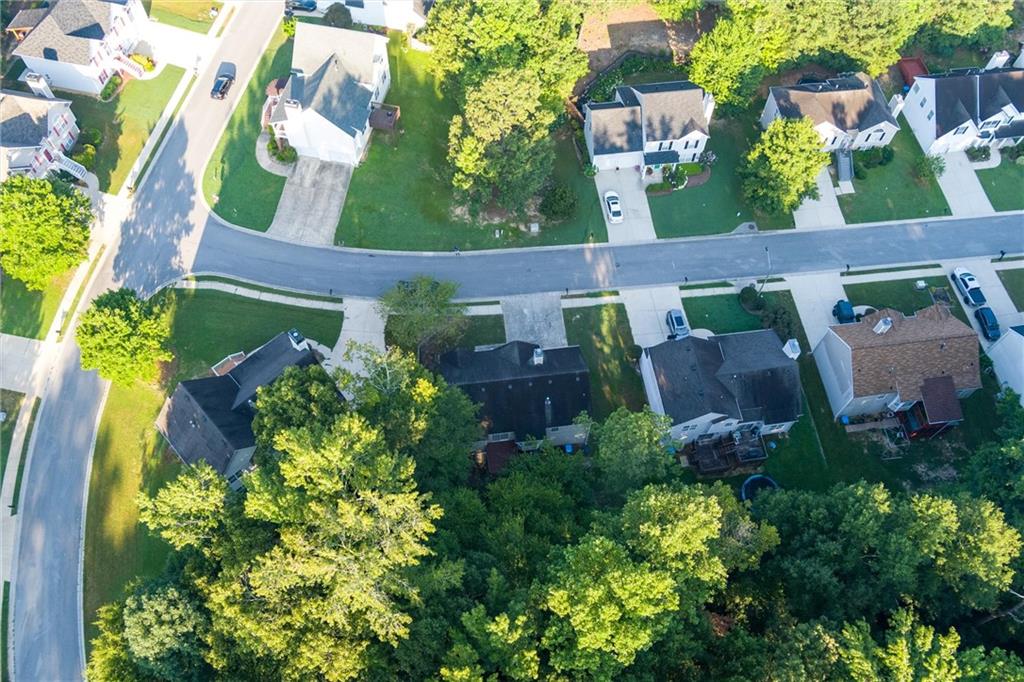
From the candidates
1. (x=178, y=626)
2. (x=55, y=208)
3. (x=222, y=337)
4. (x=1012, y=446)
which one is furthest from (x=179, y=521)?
(x=1012, y=446)

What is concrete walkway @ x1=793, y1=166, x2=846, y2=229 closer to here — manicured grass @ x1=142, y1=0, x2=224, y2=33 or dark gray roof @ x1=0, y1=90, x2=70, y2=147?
manicured grass @ x1=142, y1=0, x2=224, y2=33

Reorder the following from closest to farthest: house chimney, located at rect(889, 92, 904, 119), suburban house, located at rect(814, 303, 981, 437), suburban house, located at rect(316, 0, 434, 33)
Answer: suburban house, located at rect(814, 303, 981, 437), house chimney, located at rect(889, 92, 904, 119), suburban house, located at rect(316, 0, 434, 33)

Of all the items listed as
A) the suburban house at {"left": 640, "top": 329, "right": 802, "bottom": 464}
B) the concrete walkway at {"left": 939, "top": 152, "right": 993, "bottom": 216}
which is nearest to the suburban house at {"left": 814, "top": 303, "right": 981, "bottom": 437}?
the suburban house at {"left": 640, "top": 329, "right": 802, "bottom": 464}

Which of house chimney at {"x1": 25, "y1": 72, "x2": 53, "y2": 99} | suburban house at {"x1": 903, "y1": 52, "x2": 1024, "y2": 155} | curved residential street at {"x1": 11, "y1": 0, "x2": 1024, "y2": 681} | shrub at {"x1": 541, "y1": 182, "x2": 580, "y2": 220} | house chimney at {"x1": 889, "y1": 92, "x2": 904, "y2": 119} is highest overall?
house chimney at {"x1": 25, "y1": 72, "x2": 53, "y2": 99}

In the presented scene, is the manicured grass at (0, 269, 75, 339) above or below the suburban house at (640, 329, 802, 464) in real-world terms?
above

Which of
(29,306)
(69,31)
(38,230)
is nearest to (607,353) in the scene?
(38,230)

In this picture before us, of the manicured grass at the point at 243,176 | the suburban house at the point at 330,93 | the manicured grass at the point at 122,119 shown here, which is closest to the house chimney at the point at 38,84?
the manicured grass at the point at 122,119
